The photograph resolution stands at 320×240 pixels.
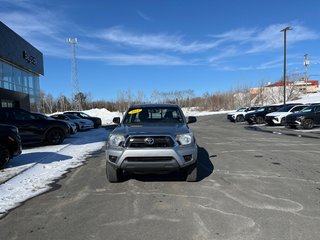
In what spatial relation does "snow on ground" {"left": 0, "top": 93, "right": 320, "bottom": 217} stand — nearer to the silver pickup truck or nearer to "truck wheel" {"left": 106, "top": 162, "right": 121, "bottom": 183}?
"truck wheel" {"left": 106, "top": 162, "right": 121, "bottom": 183}

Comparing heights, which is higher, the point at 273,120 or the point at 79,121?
the point at 79,121

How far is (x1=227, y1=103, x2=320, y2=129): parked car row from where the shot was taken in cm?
2298

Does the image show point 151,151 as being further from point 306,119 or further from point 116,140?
point 306,119

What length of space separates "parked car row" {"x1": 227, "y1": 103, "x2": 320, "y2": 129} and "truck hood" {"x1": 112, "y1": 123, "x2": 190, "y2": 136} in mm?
17458

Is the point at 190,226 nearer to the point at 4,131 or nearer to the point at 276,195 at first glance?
the point at 276,195

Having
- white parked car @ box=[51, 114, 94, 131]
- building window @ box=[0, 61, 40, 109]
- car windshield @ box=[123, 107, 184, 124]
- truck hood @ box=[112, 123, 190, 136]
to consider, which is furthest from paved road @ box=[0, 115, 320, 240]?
building window @ box=[0, 61, 40, 109]

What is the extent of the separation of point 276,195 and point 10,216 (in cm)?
428

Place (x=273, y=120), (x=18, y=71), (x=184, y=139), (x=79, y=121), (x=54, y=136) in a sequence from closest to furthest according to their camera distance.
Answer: (x=184, y=139)
(x=54, y=136)
(x=79, y=121)
(x=273, y=120)
(x=18, y=71)

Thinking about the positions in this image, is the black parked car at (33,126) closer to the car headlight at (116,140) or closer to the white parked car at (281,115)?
the car headlight at (116,140)

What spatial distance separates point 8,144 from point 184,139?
16.7 ft

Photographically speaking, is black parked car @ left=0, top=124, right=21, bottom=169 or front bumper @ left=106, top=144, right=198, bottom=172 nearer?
front bumper @ left=106, top=144, right=198, bottom=172

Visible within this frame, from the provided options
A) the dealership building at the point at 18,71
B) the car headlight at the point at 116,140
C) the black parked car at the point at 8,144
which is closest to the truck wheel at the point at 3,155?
the black parked car at the point at 8,144

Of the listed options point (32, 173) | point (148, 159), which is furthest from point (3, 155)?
point (148, 159)

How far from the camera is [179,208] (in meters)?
5.46
